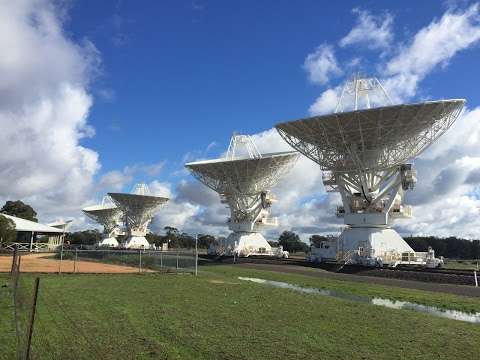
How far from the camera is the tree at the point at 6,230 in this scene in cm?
6431

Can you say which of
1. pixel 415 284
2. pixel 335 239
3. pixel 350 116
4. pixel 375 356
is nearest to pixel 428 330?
pixel 375 356

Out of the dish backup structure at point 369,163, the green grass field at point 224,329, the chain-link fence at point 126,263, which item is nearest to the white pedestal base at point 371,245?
the dish backup structure at point 369,163

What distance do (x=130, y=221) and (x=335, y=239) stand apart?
226 ft

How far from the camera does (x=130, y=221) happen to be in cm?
11088

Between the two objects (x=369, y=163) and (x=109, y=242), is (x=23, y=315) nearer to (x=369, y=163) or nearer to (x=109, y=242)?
(x=369, y=163)

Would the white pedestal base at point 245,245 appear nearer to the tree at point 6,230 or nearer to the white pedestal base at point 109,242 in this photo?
the tree at point 6,230

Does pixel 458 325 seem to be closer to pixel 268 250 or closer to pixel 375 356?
pixel 375 356

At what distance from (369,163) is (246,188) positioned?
25918 mm

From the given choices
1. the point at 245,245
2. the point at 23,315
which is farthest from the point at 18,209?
the point at 23,315

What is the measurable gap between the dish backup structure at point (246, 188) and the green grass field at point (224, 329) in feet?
157

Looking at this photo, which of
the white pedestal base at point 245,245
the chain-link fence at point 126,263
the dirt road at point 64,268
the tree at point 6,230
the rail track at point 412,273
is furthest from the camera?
the white pedestal base at point 245,245

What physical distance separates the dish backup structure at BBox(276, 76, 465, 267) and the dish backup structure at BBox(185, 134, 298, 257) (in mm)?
16709

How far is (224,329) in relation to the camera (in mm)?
Result: 11758

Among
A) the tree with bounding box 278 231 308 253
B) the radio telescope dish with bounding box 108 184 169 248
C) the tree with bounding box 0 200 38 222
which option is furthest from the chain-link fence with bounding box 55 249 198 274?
the tree with bounding box 278 231 308 253
